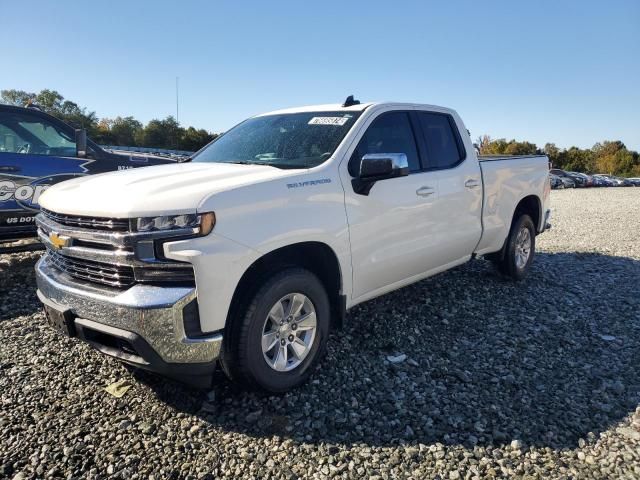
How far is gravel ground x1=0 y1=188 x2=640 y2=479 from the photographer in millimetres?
2572

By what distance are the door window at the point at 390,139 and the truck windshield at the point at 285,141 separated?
18 cm

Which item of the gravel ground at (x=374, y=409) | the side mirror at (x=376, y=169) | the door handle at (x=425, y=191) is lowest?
the gravel ground at (x=374, y=409)

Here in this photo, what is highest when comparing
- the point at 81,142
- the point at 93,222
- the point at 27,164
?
the point at 81,142

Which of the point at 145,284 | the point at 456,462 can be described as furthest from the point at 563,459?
the point at 145,284

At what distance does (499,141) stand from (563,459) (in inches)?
3595

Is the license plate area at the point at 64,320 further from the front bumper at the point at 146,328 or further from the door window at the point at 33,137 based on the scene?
the door window at the point at 33,137

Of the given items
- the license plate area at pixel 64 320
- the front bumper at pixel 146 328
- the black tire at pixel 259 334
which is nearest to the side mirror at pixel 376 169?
the black tire at pixel 259 334

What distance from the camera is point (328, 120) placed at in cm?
393

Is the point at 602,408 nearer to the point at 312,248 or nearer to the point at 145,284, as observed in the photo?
the point at 312,248

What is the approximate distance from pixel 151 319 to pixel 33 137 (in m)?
4.86

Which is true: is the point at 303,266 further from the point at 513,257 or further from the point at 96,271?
the point at 513,257

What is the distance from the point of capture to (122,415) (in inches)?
117

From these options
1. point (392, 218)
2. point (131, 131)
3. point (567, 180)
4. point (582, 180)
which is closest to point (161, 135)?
point (131, 131)

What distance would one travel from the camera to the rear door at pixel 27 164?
226 inches
